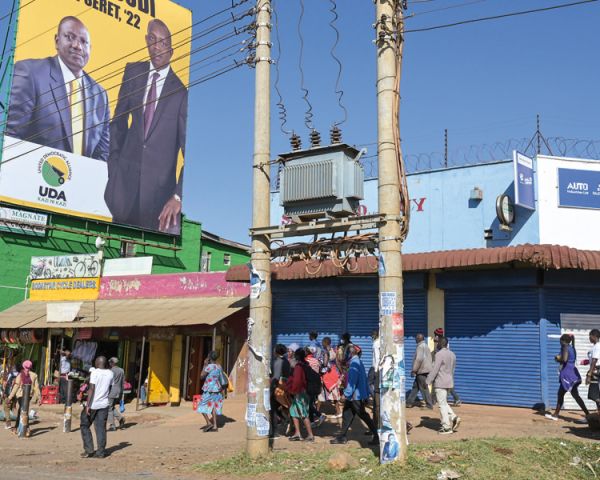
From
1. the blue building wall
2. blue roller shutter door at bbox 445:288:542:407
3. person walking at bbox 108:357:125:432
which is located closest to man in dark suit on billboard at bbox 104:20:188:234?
the blue building wall

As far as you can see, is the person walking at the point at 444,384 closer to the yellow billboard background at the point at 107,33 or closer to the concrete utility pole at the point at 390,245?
the concrete utility pole at the point at 390,245

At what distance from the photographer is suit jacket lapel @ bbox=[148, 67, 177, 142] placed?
36.2 metres

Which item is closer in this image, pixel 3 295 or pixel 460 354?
pixel 460 354

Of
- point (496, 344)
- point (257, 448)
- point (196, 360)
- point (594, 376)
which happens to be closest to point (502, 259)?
point (496, 344)

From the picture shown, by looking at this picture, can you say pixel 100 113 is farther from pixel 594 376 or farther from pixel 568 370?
pixel 594 376

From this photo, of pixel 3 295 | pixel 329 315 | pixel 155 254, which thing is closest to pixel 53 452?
pixel 329 315

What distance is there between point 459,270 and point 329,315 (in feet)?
13.1

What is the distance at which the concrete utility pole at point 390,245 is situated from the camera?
25.6ft

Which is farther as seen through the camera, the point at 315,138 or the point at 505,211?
the point at 505,211

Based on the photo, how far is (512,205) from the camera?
1808cm

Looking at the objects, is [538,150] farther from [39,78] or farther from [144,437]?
[39,78]

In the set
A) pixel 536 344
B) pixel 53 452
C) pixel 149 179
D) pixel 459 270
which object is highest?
pixel 149 179

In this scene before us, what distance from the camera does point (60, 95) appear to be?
104 feet

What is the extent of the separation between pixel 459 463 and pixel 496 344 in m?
7.03
